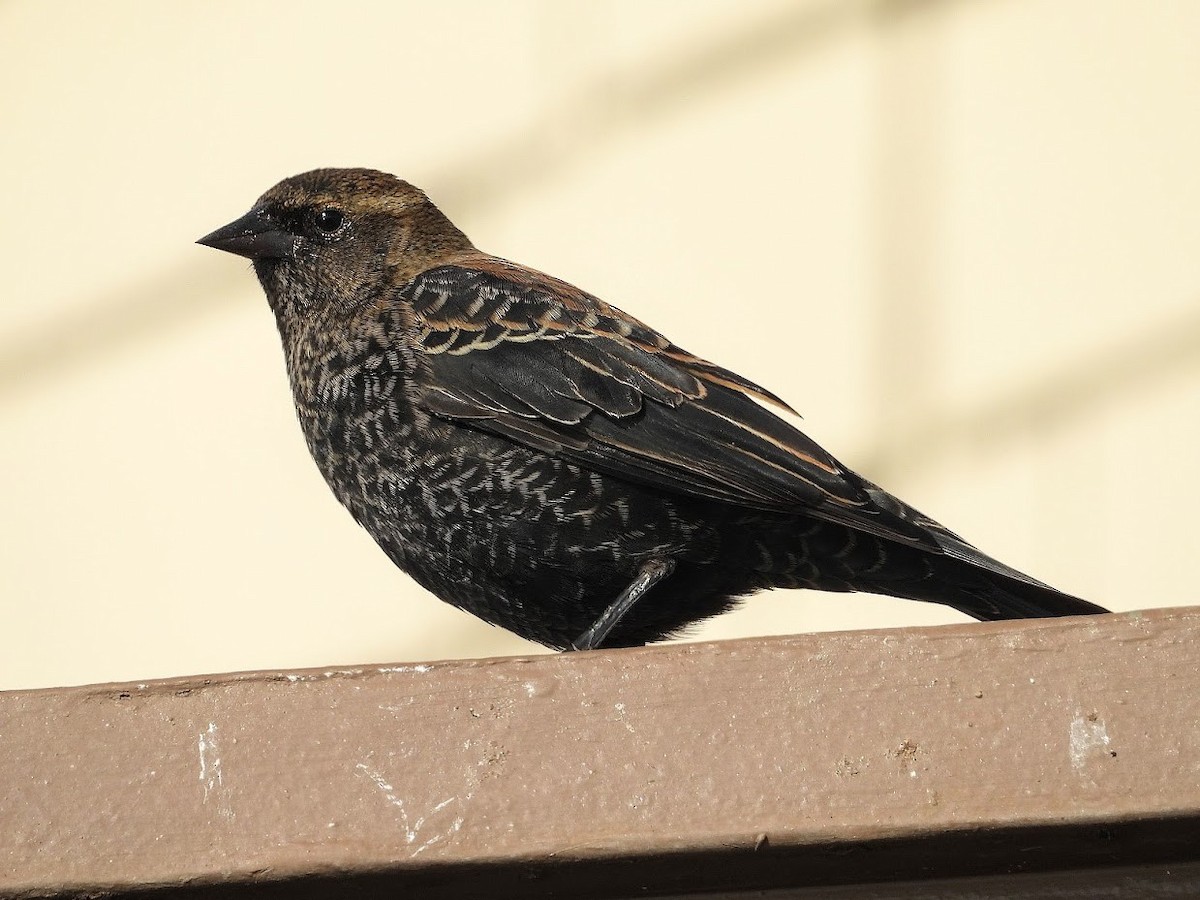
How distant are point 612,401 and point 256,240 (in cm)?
68

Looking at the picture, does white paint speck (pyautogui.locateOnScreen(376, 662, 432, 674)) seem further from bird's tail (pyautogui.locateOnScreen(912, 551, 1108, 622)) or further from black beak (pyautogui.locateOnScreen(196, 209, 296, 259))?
black beak (pyautogui.locateOnScreen(196, 209, 296, 259))

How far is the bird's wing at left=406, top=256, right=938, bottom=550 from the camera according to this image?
1.81 m

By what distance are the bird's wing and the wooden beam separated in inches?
19.5

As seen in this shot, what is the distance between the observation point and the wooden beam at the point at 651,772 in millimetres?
1231

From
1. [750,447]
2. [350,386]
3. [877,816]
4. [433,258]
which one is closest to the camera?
[877,816]

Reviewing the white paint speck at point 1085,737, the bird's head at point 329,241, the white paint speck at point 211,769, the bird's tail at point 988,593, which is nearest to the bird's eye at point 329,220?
the bird's head at point 329,241

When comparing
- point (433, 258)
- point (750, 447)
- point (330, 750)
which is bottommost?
point (330, 750)

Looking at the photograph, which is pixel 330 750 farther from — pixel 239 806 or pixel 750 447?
pixel 750 447

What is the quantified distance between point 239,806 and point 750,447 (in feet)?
2.62

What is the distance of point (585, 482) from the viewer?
73.4 inches

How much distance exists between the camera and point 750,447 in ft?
6.07

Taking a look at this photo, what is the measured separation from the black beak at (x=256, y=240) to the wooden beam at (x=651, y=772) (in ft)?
3.38

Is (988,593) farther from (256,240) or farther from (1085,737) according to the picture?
(256,240)

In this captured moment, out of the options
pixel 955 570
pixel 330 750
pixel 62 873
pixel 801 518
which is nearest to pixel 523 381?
pixel 801 518
